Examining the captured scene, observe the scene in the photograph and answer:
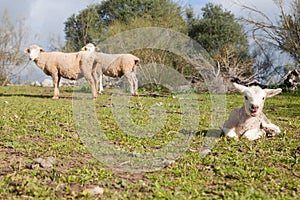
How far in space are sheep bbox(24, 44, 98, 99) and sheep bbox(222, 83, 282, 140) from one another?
23.3 feet

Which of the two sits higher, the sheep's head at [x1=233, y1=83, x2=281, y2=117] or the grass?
the sheep's head at [x1=233, y1=83, x2=281, y2=117]

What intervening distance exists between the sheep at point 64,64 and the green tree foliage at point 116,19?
8714mm

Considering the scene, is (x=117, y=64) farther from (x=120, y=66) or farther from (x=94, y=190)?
(x=94, y=190)

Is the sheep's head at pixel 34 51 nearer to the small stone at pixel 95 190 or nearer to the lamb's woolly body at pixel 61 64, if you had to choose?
the lamb's woolly body at pixel 61 64

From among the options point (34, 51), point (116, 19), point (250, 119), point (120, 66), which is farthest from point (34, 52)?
point (116, 19)

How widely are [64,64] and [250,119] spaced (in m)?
8.00

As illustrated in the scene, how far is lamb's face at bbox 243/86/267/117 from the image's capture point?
5297mm

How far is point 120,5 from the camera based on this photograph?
32.5m

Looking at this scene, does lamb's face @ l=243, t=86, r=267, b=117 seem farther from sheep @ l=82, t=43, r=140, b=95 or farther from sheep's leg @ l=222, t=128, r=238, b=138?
sheep @ l=82, t=43, r=140, b=95

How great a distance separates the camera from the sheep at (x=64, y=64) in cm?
1226

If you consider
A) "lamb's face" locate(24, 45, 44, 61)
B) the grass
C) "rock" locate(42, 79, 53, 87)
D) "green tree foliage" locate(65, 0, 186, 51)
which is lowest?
the grass

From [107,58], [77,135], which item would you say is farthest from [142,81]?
[77,135]

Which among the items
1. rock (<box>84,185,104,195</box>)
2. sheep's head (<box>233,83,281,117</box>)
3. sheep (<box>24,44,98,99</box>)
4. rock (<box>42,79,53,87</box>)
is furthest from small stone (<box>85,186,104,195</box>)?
rock (<box>42,79,53,87</box>)

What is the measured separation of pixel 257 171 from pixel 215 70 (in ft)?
49.0
